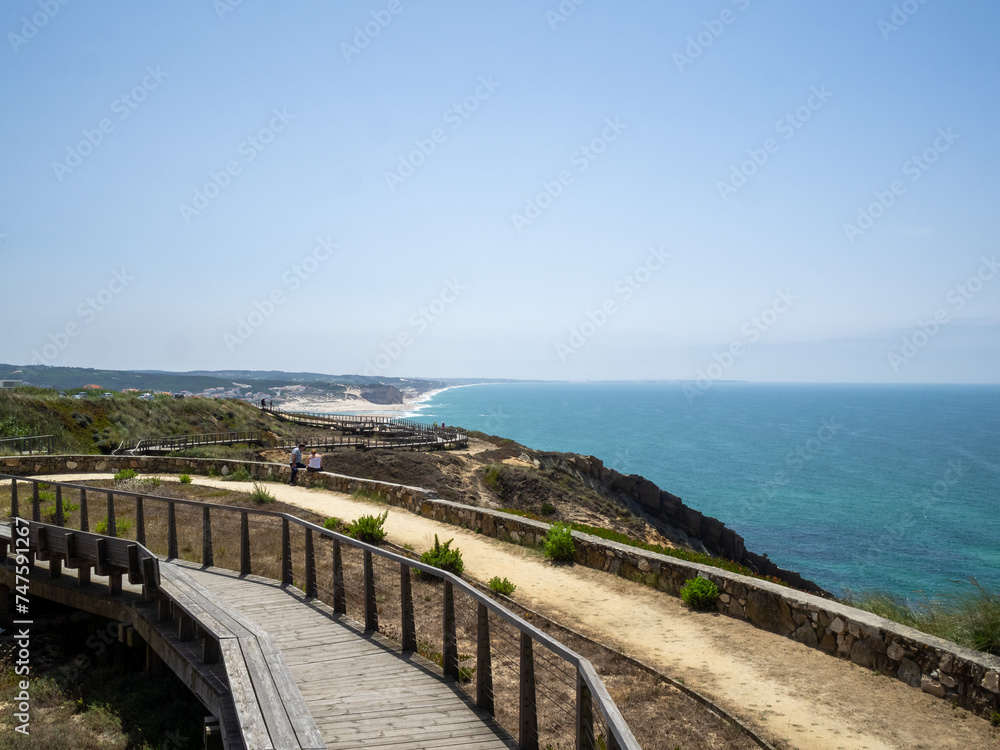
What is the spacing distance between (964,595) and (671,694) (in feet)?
13.0

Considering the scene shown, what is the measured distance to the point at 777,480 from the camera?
234 ft

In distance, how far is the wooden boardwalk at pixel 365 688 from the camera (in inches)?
199

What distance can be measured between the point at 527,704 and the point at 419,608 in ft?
15.8

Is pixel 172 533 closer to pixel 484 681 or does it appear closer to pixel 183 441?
pixel 484 681

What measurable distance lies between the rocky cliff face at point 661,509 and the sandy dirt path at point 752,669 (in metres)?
30.0

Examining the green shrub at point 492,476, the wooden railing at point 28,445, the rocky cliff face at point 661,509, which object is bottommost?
the rocky cliff face at point 661,509

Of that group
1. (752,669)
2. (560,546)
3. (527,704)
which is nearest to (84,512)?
(560,546)

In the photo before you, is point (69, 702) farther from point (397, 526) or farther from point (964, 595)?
point (964, 595)

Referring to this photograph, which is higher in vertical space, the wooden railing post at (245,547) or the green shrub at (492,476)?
the wooden railing post at (245,547)

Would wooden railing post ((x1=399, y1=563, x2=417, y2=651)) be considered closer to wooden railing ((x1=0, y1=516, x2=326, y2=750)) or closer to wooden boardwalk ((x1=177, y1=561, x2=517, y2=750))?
wooden boardwalk ((x1=177, y1=561, x2=517, y2=750))

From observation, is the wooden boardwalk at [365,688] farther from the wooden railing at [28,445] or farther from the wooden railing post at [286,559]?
the wooden railing at [28,445]

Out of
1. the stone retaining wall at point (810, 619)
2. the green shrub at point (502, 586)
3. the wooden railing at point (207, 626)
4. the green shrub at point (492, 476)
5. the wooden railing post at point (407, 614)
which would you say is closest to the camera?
the wooden railing at point (207, 626)

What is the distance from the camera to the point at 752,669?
768cm

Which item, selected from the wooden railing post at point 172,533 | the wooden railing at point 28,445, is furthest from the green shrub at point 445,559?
the wooden railing at point 28,445
